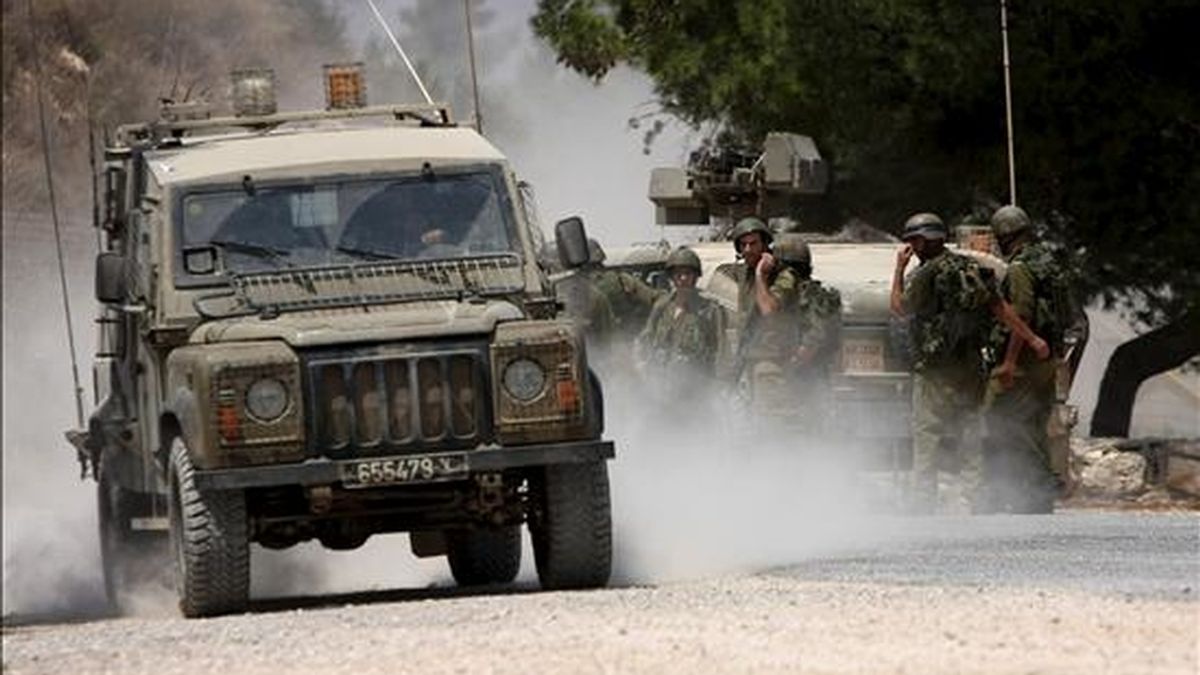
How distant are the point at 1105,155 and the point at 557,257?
15.4 m

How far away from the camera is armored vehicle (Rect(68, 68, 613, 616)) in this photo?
1595 centimetres

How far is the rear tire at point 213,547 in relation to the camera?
52.4ft

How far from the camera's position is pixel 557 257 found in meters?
17.6

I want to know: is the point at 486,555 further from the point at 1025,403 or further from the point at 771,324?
the point at 1025,403

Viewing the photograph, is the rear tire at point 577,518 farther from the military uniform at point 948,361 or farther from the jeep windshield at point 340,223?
the military uniform at point 948,361

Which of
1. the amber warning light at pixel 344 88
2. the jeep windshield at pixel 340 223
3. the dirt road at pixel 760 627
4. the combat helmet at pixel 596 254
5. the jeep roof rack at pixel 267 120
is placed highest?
the amber warning light at pixel 344 88

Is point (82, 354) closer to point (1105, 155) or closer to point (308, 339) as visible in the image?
point (1105, 155)

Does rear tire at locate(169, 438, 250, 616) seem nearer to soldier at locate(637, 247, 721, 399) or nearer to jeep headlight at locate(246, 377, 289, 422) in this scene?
jeep headlight at locate(246, 377, 289, 422)

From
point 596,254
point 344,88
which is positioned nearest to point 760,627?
point 344,88

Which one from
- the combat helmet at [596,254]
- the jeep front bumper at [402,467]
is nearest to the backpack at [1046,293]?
the combat helmet at [596,254]

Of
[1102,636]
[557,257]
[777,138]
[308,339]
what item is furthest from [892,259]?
[1102,636]

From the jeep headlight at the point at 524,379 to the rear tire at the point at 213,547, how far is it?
1165 mm

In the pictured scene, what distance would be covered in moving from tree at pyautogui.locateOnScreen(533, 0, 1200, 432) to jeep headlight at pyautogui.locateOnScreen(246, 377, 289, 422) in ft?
53.4

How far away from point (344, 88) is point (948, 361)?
4.23 m
